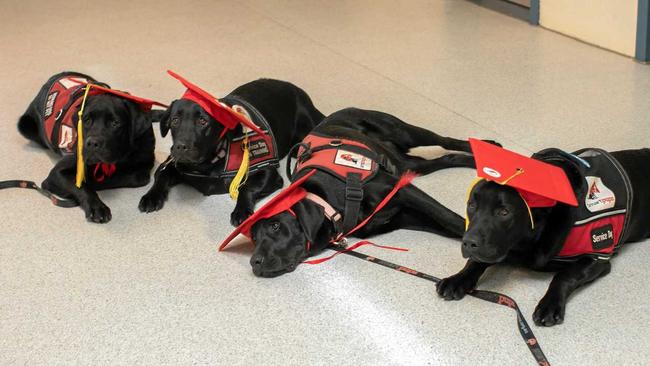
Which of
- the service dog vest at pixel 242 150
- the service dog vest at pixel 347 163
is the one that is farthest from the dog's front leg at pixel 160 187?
the service dog vest at pixel 347 163

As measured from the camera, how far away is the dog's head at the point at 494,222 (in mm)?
2326

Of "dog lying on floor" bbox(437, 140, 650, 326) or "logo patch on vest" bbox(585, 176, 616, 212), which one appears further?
"logo patch on vest" bbox(585, 176, 616, 212)

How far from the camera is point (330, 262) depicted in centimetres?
290

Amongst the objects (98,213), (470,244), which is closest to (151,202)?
(98,213)

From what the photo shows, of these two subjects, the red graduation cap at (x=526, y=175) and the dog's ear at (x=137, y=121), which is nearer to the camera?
the red graduation cap at (x=526, y=175)

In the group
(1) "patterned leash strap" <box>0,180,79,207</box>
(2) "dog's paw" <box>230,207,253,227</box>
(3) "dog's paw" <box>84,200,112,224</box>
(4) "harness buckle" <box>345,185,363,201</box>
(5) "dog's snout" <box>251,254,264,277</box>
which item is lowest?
(1) "patterned leash strap" <box>0,180,79,207</box>

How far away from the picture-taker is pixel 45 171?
12.7ft

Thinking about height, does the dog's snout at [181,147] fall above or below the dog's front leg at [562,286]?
above

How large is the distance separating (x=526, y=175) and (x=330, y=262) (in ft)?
2.92

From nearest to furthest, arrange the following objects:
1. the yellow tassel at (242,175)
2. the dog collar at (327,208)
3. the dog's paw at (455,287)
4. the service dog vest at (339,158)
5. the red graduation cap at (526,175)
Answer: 1. the red graduation cap at (526,175)
2. the dog's paw at (455,287)
3. the dog collar at (327,208)
4. the service dog vest at (339,158)
5. the yellow tassel at (242,175)

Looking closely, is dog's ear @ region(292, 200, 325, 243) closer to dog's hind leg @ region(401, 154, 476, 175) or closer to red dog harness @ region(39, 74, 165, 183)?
dog's hind leg @ region(401, 154, 476, 175)

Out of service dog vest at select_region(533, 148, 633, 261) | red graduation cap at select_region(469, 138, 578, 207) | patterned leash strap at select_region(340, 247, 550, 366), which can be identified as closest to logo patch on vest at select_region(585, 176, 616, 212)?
service dog vest at select_region(533, 148, 633, 261)

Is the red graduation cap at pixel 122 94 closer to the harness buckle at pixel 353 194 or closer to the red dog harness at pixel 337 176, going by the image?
the red dog harness at pixel 337 176

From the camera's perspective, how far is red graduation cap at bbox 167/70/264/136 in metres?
3.17
